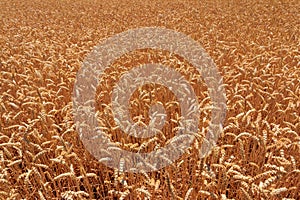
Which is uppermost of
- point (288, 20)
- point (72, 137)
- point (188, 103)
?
point (288, 20)

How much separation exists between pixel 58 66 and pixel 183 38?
2689 mm

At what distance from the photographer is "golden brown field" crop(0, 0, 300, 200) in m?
1.87

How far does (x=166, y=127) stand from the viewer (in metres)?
2.75

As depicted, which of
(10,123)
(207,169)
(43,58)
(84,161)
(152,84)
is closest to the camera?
(207,169)

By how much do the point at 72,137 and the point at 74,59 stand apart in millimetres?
2079

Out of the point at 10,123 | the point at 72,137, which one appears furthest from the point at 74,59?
the point at 72,137

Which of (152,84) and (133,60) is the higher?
(133,60)

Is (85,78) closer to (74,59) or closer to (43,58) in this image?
(74,59)

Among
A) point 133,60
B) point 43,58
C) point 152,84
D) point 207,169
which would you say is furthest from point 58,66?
point 207,169

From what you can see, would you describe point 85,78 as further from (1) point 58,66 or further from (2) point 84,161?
(2) point 84,161

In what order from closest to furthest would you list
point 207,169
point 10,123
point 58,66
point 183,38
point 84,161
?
point 207,169 < point 84,161 < point 10,123 < point 58,66 < point 183,38

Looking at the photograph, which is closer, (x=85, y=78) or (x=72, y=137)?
(x=72, y=137)

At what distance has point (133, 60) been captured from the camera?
4551 mm

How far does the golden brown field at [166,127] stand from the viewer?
187cm
